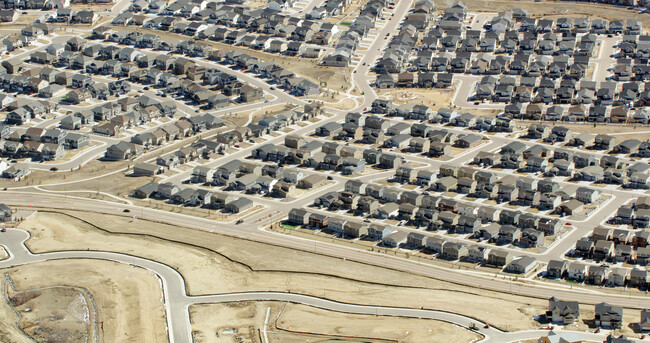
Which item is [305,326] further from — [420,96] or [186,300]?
[420,96]

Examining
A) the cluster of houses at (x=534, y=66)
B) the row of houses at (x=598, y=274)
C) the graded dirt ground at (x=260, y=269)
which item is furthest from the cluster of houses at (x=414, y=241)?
the cluster of houses at (x=534, y=66)

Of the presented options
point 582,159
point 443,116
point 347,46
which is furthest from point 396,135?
point 347,46

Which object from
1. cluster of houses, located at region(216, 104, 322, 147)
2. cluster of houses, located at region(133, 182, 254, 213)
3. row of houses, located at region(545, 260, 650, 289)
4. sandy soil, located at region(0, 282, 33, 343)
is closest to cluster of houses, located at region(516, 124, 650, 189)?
row of houses, located at region(545, 260, 650, 289)

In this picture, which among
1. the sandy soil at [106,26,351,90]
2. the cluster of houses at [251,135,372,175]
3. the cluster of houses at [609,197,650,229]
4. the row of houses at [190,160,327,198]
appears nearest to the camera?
the cluster of houses at [609,197,650,229]

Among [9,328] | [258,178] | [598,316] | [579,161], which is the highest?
[579,161]

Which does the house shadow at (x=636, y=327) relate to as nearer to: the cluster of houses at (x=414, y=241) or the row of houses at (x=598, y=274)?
the row of houses at (x=598, y=274)

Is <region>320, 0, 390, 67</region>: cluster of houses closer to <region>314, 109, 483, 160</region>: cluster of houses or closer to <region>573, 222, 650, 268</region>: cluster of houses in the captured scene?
<region>314, 109, 483, 160</region>: cluster of houses

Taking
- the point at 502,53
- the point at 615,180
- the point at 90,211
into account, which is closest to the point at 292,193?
the point at 90,211
